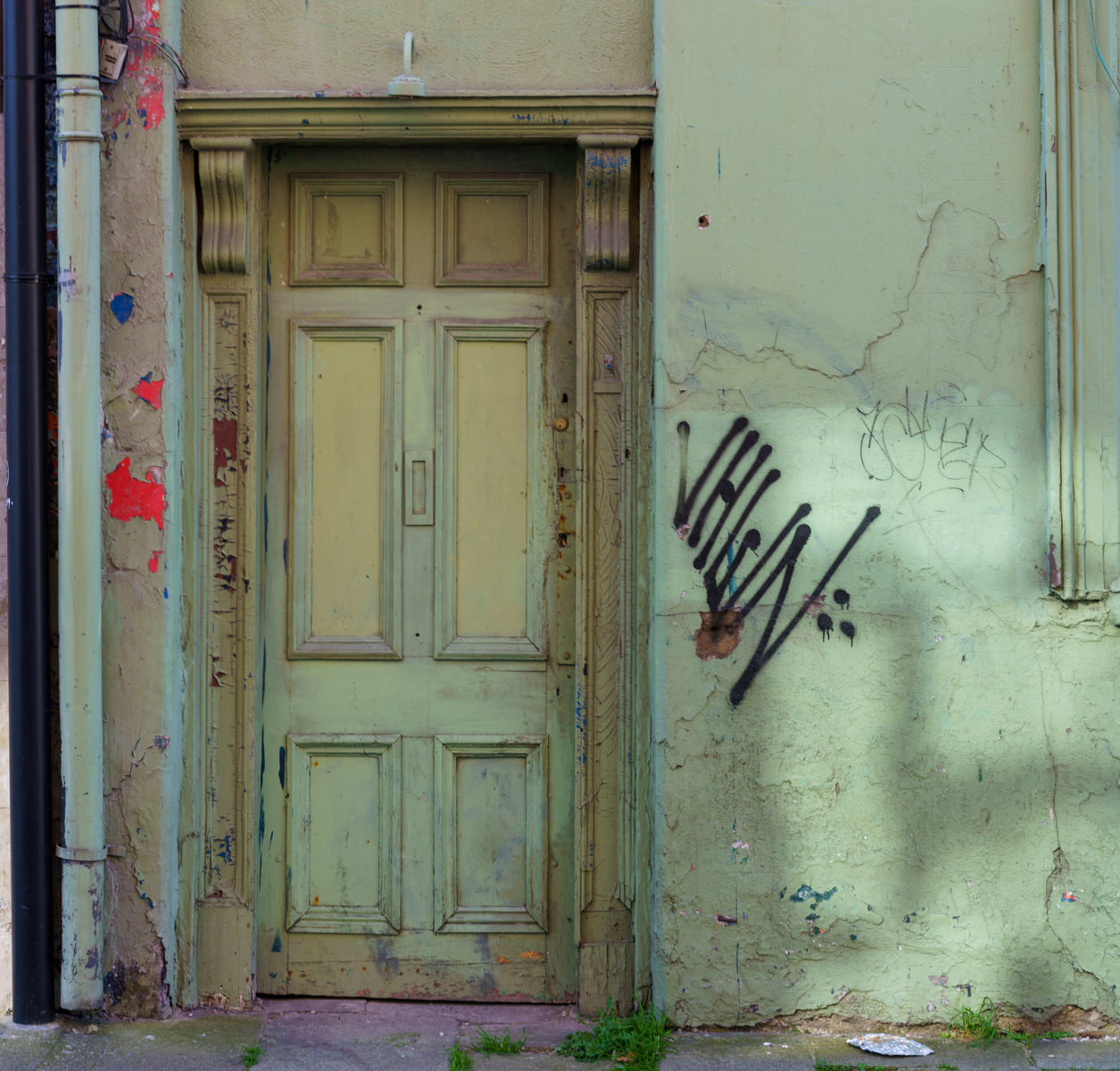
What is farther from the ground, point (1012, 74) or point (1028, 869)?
point (1012, 74)

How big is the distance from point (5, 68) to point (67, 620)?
1.61 m

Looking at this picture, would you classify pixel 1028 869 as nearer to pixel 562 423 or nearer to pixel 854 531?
pixel 854 531

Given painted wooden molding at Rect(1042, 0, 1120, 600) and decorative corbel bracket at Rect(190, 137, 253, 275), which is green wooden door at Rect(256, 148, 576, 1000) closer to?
decorative corbel bracket at Rect(190, 137, 253, 275)

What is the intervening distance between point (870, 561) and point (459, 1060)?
6.08ft

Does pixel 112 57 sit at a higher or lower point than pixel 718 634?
higher

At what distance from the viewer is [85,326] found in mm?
3098

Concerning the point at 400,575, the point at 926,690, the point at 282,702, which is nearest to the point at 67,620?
the point at 282,702

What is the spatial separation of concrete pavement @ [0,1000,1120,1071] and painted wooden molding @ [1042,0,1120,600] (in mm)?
1349

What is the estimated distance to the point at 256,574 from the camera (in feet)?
11.1

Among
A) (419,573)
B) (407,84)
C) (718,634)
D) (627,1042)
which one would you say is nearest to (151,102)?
(407,84)

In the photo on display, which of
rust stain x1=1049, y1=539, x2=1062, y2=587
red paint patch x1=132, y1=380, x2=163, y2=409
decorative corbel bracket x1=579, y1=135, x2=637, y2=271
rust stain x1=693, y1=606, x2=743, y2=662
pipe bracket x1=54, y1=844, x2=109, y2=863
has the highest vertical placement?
decorative corbel bracket x1=579, y1=135, x2=637, y2=271

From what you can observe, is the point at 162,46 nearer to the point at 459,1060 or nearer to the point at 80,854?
the point at 80,854

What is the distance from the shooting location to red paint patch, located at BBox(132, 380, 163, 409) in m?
3.19

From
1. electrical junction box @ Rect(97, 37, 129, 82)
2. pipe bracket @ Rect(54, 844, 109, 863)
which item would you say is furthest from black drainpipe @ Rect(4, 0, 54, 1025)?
electrical junction box @ Rect(97, 37, 129, 82)
